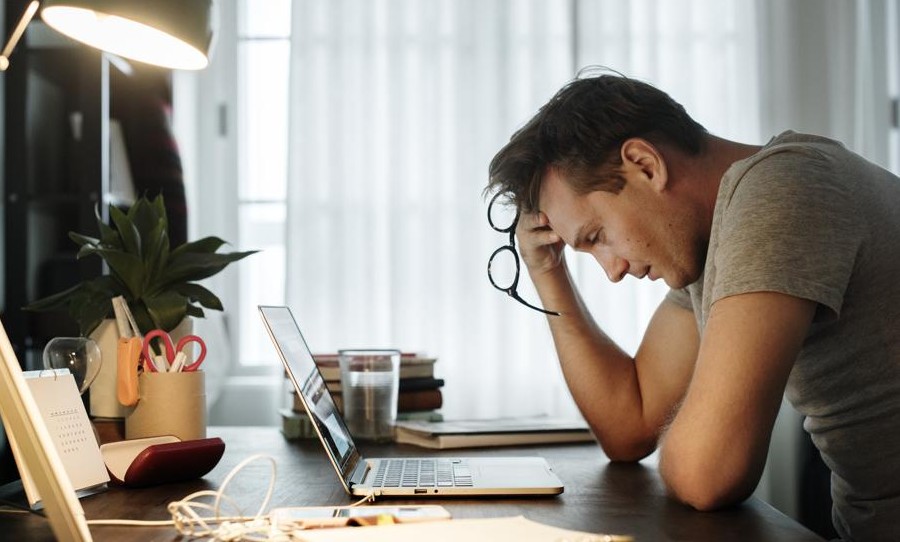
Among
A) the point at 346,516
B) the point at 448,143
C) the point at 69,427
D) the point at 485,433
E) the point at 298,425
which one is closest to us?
the point at 346,516

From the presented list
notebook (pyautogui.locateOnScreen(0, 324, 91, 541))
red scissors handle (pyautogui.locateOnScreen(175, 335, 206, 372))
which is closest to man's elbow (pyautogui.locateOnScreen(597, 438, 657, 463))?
red scissors handle (pyautogui.locateOnScreen(175, 335, 206, 372))

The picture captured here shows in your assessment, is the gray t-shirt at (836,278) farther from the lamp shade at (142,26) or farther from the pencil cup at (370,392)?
the lamp shade at (142,26)

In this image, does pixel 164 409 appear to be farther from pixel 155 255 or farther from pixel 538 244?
pixel 538 244

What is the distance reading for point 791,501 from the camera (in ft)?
10.0

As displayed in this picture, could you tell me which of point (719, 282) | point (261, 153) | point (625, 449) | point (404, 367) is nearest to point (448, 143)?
point (261, 153)

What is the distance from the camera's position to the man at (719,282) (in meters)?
0.99

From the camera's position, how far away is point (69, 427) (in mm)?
1074

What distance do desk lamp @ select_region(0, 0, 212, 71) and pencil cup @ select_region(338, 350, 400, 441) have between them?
0.59 meters

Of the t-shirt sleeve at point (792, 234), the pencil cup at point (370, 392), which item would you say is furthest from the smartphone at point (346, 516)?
the pencil cup at point (370, 392)

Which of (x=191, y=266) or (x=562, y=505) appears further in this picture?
(x=191, y=266)

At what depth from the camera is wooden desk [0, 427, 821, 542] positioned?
0.88m

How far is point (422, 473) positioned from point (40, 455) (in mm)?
553

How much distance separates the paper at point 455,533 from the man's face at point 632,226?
606 millimetres

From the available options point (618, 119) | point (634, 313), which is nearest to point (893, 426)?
point (618, 119)
